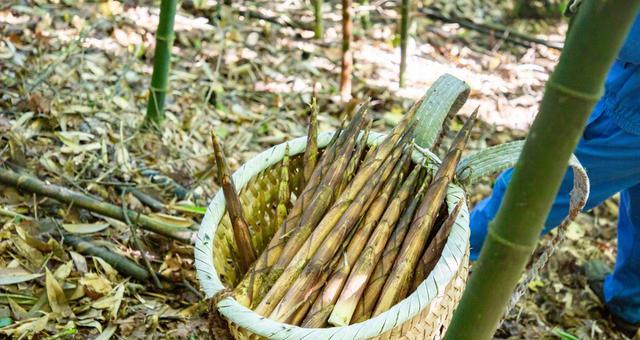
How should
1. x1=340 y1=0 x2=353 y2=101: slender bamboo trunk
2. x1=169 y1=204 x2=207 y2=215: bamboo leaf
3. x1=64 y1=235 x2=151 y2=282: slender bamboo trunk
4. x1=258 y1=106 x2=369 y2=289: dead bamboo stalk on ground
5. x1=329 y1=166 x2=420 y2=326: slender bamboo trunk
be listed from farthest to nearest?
x1=340 y1=0 x2=353 y2=101: slender bamboo trunk
x1=169 y1=204 x2=207 y2=215: bamboo leaf
x1=64 y1=235 x2=151 y2=282: slender bamboo trunk
x1=258 y1=106 x2=369 y2=289: dead bamboo stalk on ground
x1=329 y1=166 x2=420 y2=326: slender bamboo trunk

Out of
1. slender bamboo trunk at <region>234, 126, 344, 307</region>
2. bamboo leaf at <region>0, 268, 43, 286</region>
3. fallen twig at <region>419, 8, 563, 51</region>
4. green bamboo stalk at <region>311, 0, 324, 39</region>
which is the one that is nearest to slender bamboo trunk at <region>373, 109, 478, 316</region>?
slender bamboo trunk at <region>234, 126, 344, 307</region>

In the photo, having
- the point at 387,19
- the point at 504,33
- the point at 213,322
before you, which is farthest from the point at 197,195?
the point at 504,33

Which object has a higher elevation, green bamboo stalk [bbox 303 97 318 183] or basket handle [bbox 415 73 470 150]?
basket handle [bbox 415 73 470 150]

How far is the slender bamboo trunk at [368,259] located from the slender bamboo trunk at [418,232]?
0.13 feet

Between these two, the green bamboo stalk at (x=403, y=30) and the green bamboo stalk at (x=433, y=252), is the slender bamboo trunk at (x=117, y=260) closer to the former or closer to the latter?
the green bamboo stalk at (x=433, y=252)

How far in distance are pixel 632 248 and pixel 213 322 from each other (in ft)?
4.75

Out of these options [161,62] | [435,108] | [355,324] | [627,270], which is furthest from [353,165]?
[627,270]

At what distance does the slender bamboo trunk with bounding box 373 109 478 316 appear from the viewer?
1323 millimetres

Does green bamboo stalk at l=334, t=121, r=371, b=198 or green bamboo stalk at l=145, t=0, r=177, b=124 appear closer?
green bamboo stalk at l=334, t=121, r=371, b=198

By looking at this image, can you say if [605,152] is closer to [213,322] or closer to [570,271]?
[570,271]

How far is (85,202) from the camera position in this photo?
1.92m

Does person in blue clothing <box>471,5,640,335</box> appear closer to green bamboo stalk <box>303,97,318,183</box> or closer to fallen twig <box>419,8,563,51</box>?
green bamboo stalk <box>303,97,318,183</box>

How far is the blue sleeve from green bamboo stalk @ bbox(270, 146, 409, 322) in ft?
1.86

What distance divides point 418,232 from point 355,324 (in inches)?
10.5
